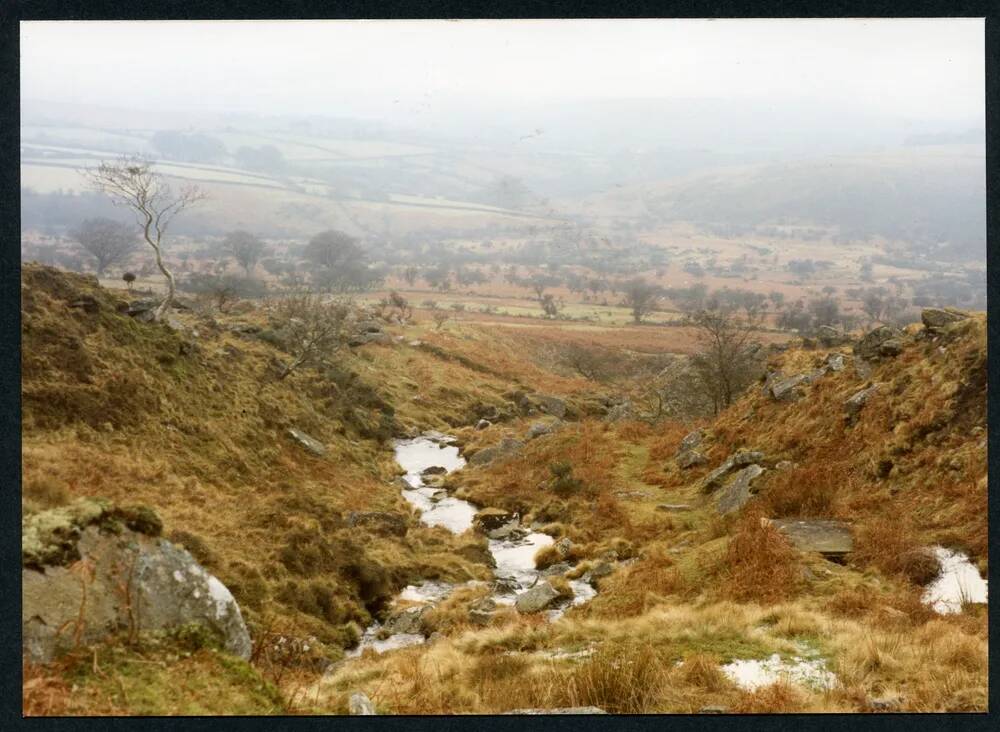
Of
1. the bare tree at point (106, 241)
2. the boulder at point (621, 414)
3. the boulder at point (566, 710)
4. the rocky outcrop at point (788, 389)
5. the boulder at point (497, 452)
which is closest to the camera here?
the boulder at point (566, 710)

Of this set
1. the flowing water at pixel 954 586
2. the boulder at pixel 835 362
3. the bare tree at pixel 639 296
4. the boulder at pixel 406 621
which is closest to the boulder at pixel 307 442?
the boulder at pixel 406 621

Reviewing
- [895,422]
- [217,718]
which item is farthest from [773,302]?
[217,718]

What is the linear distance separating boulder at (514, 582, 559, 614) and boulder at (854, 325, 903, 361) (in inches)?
324

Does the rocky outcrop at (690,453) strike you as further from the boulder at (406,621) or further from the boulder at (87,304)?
the boulder at (87,304)

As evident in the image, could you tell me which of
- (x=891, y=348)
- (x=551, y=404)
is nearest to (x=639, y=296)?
(x=551, y=404)

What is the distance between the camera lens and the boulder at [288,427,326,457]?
18544 mm

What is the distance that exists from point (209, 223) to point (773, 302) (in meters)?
40.3

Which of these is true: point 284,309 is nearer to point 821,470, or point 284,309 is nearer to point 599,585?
point 599,585

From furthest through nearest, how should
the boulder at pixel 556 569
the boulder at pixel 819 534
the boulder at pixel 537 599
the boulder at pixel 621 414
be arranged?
the boulder at pixel 621 414 < the boulder at pixel 556 569 < the boulder at pixel 537 599 < the boulder at pixel 819 534

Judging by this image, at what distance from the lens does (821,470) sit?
35.3ft

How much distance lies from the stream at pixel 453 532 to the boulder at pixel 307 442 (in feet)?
9.48

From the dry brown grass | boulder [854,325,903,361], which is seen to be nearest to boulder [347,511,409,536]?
the dry brown grass

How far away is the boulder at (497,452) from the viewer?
74.3 ft

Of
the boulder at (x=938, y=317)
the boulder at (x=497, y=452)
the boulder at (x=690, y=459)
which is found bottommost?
the boulder at (x=497, y=452)
